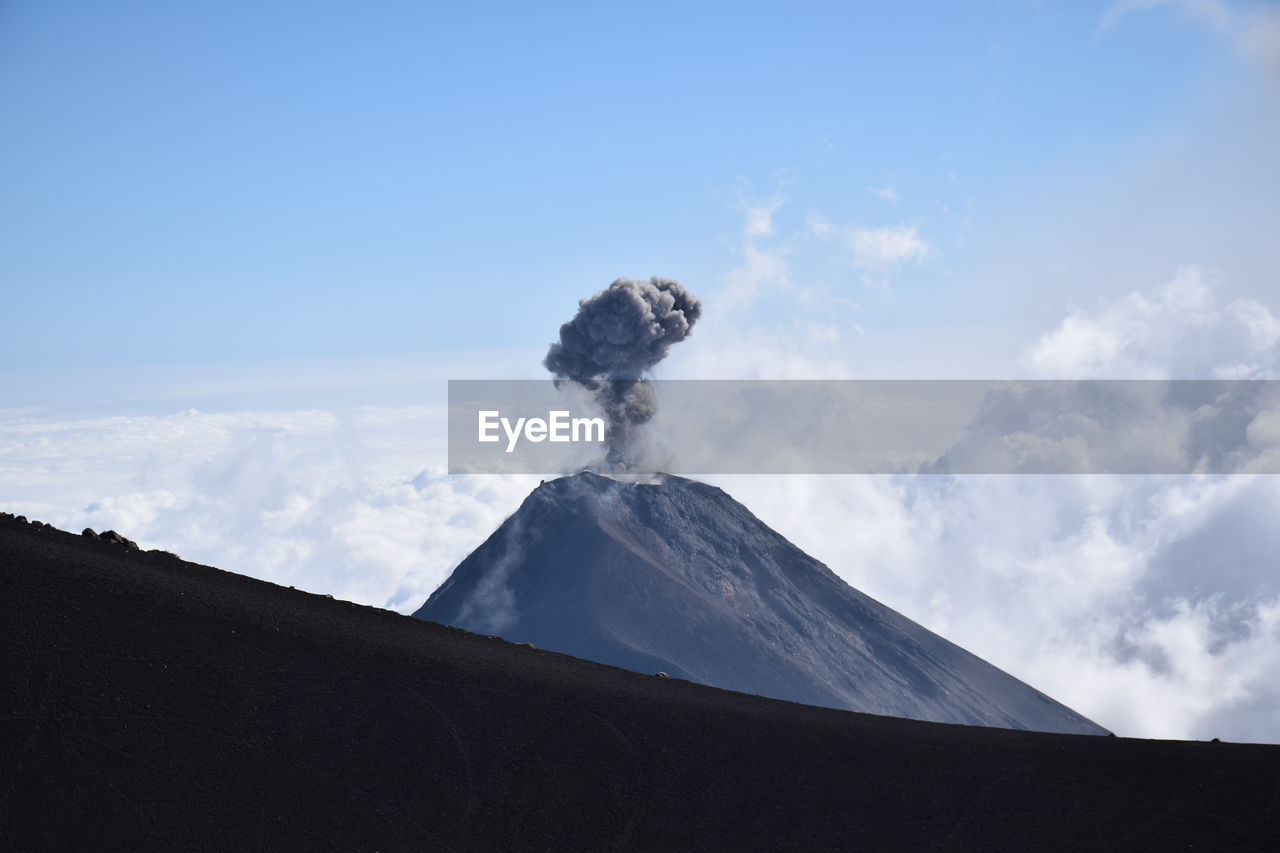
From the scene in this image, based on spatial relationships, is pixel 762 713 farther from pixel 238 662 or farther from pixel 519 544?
pixel 519 544

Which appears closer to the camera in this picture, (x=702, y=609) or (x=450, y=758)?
(x=450, y=758)

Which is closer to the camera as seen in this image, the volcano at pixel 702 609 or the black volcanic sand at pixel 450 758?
the black volcanic sand at pixel 450 758

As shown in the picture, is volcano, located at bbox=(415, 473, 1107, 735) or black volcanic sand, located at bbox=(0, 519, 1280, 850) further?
volcano, located at bbox=(415, 473, 1107, 735)

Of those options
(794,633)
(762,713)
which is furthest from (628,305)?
(762,713)

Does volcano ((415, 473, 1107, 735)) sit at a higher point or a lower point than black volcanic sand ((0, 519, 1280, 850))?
higher

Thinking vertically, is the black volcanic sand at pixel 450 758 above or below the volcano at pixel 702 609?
below

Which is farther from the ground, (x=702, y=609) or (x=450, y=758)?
(x=702, y=609)
